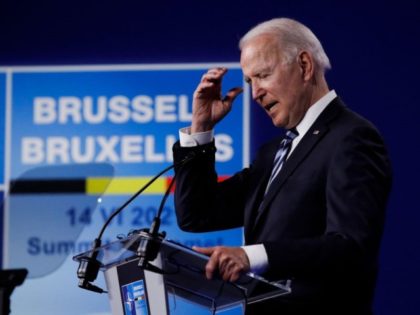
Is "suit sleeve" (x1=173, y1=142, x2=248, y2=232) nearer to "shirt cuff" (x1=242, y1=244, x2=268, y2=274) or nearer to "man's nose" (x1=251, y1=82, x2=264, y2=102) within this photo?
"man's nose" (x1=251, y1=82, x2=264, y2=102)

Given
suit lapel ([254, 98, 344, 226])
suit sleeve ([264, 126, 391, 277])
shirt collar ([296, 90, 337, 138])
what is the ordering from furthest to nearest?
shirt collar ([296, 90, 337, 138]) < suit lapel ([254, 98, 344, 226]) < suit sleeve ([264, 126, 391, 277])

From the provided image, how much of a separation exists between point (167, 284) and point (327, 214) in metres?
0.40

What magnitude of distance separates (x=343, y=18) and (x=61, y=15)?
1.18 meters

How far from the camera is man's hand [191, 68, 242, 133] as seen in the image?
2.40 meters

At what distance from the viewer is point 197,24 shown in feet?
12.3

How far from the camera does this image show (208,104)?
8.00ft

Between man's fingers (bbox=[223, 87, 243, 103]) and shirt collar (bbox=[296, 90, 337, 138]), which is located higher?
man's fingers (bbox=[223, 87, 243, 103])

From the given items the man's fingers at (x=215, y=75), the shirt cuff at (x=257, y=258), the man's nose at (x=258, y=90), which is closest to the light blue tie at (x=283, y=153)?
the man's nose at (x=258, y=90)

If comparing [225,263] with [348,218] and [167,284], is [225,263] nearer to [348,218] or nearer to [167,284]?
[167,284]

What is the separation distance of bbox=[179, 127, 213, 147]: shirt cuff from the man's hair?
256 millimetres

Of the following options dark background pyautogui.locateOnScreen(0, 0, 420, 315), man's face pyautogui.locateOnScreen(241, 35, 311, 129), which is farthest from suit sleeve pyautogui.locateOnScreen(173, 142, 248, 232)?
dark background pyautogui.locateOnScreen(0, 0, 420, 315)

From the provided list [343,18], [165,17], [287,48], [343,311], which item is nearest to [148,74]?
[165,17]

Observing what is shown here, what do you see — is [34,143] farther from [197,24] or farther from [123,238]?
[123,238]

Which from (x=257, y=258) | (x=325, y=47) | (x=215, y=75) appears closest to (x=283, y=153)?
(x=215, y=75)
